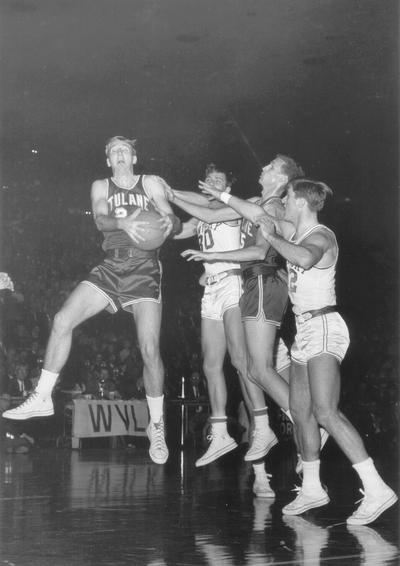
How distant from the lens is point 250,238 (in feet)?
22.7

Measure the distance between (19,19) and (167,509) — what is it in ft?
23.2

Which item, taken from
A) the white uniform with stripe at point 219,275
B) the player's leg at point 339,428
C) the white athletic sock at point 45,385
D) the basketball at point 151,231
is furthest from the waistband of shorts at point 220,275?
the player's leg at point 339,428

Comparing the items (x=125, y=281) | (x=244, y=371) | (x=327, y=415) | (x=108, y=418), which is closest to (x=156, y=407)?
(x=244, y=371)

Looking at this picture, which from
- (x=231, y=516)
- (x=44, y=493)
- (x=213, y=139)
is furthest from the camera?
(x=213, y=139)

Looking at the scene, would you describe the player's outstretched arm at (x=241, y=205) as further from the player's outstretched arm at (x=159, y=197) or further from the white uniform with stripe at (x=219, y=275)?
the white uniform with stripe at (x=219, y=275)

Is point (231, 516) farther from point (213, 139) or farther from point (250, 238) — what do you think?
point (213, 139)

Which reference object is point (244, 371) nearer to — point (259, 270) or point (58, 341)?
point (259, 270)

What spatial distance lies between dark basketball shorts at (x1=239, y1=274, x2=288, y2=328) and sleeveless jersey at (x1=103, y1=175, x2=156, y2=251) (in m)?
0.87

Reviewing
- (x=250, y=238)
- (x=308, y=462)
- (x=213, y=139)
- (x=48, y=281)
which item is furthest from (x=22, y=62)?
(x=308, y=462)

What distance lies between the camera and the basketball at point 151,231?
20.7 ft

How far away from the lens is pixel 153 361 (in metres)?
6.48

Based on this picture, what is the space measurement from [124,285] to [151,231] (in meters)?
0.47

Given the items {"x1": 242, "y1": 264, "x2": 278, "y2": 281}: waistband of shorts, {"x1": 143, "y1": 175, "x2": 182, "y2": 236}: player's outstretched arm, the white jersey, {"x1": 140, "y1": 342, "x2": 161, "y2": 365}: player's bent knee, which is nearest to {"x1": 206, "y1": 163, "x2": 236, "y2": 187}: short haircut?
the white jersey

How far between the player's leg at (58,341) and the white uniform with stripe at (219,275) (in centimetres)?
106
